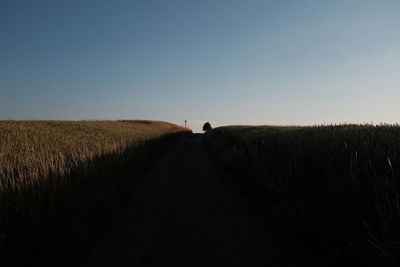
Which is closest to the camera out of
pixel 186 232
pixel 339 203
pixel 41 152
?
pixel 339 203

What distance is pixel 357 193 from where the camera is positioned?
3.01 m

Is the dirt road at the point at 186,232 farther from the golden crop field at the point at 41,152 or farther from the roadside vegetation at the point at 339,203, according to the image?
the golden crop field at the point at 41,152

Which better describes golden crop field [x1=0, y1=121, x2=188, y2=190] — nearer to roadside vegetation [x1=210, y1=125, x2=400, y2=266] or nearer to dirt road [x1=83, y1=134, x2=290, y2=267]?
dirt road [x1=83, y1=134, x2=290, y2=267]

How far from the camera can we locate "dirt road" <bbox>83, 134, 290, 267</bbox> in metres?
2.89

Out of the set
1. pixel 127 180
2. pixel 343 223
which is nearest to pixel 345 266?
pixel 343 223

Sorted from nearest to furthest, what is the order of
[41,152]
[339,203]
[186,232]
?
[339,203], [186,232], [41,152]

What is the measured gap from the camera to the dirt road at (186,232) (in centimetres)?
289

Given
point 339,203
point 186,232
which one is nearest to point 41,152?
point 186,232

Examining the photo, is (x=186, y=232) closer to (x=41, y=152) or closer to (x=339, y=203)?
(x=339, y=203)

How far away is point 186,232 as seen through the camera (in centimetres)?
356

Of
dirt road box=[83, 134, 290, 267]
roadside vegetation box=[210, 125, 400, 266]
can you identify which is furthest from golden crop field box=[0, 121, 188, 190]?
roadside vegetation box=[210, 125, 400, 266]

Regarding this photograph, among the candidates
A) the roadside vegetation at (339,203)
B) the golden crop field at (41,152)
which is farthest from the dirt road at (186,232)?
the golden crop field at (41,152)

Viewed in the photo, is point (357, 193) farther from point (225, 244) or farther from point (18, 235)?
point (18, 235)

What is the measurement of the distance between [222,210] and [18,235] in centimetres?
340
